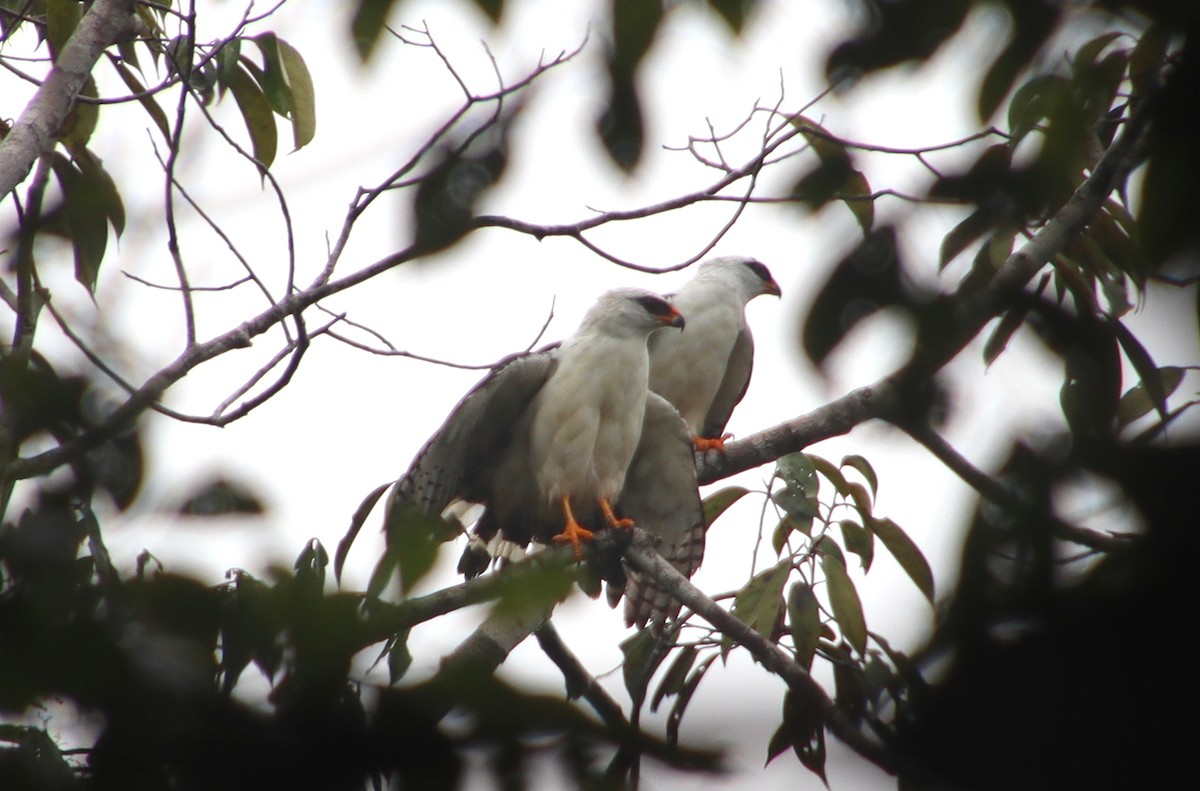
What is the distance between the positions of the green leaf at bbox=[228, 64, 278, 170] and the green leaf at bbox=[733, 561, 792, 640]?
250 centimetres

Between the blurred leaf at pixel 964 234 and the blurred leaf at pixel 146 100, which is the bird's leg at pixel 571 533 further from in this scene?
the blurred leaf at pixel 964 234

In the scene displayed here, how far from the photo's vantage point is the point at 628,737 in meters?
0.88

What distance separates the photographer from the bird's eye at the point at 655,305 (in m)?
6.05

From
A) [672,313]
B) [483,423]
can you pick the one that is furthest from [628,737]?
[672,313]

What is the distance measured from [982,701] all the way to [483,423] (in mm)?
4858

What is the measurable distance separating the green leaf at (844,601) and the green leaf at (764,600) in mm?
172

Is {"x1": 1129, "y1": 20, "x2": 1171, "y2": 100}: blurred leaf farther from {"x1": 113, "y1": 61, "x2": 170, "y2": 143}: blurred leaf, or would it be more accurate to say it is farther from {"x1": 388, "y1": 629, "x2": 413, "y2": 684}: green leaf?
{"x1": 113, "y1": 61, "x2": 170, "y2": 143}: blurred leaf

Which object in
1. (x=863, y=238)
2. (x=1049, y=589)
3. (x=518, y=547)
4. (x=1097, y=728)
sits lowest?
(x=1097, y=728)

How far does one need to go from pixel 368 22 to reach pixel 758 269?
6491mm

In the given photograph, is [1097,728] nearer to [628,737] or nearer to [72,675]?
[628,737]

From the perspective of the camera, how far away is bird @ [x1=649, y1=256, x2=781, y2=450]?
6699 millimetres

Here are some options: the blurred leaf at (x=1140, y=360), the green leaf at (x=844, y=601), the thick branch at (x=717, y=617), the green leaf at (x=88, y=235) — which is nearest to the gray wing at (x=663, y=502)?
the thick branch at (x=717, y=617)

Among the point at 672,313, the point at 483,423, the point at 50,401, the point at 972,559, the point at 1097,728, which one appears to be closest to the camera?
the point at 1097,728

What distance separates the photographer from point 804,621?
4.36m
